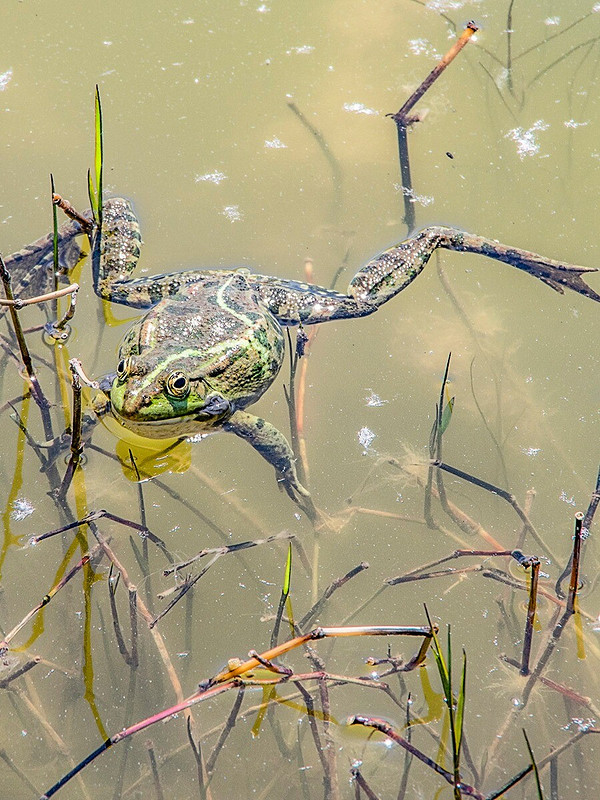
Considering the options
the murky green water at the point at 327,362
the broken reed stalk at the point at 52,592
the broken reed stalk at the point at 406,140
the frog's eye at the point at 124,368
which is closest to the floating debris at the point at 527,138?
the murky green water at the point at 327,362

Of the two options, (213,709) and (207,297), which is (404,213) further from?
(213,709)

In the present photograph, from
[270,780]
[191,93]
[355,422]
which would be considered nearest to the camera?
[270,780]

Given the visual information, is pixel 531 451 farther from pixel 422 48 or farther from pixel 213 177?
pixel 422 48

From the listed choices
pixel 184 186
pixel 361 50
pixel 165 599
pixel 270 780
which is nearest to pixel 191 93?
pixel 184 186

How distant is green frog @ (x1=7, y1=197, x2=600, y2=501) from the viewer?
3.74m

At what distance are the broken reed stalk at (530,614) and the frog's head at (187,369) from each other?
6.30 ft

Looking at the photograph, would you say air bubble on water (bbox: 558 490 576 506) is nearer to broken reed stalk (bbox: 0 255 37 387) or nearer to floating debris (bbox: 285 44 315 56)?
broken reed stalk (bbox: 0 255 37 387)

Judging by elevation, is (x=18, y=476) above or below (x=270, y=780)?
above

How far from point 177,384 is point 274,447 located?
67cm

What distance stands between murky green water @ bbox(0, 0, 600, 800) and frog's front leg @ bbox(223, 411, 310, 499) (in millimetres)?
90

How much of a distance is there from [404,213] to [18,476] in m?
3.22

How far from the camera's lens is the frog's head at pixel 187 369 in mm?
3650

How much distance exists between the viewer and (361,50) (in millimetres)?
5707

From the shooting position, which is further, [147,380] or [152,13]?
[152,13]
